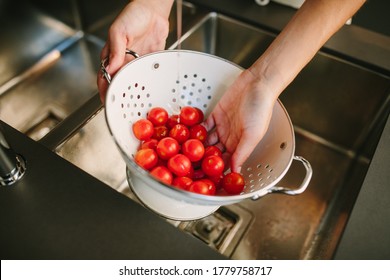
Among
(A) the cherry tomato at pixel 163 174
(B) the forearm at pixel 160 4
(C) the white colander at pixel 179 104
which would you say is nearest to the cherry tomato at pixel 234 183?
(C) the white colander at pixel 179 104

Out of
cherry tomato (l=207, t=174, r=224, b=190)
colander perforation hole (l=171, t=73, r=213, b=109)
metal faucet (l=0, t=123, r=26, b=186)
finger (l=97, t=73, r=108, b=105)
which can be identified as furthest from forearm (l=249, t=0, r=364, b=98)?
metal faucet (l=0, t=123, r=26, b=186)

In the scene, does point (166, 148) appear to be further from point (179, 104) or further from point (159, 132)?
point (179, 104)

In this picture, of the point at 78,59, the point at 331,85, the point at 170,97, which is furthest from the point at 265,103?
the point at 78,59

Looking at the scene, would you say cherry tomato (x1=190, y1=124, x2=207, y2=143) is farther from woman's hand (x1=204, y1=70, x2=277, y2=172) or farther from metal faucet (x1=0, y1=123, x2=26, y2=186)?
metal faucet (x1=0, y1=123, x2=26, y2=186)

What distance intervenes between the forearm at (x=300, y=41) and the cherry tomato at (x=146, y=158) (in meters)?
0.31

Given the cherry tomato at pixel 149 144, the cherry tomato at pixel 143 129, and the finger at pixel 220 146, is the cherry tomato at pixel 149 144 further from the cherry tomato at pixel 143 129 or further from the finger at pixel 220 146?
the finger at pixel 220 146

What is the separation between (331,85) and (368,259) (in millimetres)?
576

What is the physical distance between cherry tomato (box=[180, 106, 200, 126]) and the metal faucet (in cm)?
40

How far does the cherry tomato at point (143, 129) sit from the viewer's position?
2.70 feet

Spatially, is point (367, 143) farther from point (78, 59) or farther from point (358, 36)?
point (78, 59)

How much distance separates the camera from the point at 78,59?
136cm

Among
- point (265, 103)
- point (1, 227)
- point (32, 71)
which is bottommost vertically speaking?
point (32, 71)

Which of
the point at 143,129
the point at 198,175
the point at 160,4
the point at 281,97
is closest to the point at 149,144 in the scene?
the point at 143,129

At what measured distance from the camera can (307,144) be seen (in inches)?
43.6
